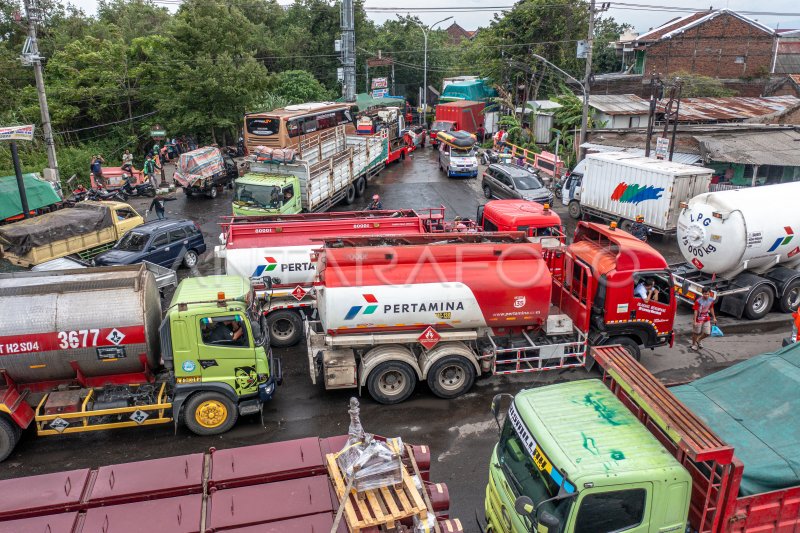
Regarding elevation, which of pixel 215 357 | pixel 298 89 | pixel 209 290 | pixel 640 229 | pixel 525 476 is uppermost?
pixel 298 89

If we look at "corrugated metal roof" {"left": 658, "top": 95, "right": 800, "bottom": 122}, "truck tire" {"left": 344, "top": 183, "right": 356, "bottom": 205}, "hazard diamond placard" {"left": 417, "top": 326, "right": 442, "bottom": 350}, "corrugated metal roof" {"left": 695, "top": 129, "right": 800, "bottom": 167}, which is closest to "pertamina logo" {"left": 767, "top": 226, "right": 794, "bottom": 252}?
"hazard diamond placard" {"left": 417, "top": 326, "right": 442, "bottom": 350}

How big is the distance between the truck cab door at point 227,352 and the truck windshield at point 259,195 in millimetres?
10876

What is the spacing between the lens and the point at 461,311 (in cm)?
1179

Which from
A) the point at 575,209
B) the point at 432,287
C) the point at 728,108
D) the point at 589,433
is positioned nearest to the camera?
the point at 589,433

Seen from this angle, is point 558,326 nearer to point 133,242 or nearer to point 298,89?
point 133,242

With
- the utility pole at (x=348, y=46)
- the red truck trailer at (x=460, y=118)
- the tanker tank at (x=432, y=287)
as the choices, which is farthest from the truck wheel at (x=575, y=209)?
the utility pole at (x=348, y=46)

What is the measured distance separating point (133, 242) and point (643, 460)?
662 inches

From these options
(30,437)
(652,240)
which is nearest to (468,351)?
(30,437)

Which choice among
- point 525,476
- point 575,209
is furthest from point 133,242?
point 575,209

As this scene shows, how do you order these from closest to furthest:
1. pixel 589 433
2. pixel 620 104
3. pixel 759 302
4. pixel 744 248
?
pixel 589 433
pixel 744 248
pixel 759 302
pixel 620 104

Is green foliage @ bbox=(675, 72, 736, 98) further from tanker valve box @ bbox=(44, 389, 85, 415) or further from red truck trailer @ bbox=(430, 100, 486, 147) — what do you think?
tanker valve box @ bbox=(44, 389, 85, 415)

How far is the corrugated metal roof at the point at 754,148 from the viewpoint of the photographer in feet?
85.1

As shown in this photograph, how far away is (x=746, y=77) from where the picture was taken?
157ft

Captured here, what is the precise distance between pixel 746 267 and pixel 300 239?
11.6m
